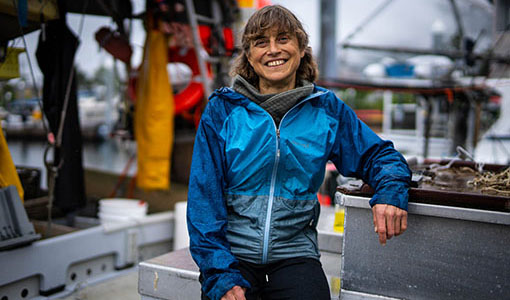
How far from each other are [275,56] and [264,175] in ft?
1.66

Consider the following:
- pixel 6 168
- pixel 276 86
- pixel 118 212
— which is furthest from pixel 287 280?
pixel 118 212

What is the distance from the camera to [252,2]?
4.32m

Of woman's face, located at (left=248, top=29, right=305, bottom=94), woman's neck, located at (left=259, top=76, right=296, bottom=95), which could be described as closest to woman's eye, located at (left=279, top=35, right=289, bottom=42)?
woman's face, located at (left=248, top=29, right=305, bottom=94)

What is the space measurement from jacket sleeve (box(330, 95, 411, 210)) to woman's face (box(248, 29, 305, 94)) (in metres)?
0.25

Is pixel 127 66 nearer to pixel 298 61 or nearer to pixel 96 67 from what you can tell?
pixel 96 67

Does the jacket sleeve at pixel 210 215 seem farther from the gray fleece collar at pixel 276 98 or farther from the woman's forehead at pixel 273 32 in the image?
the woman's forehead at pixel 273 32

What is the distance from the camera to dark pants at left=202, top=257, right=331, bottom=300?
5.25 ft

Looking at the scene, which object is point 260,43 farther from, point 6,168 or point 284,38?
point 6,168

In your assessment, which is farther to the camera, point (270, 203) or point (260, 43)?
point (260, 43)

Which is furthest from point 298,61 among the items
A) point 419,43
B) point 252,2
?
point 419,43

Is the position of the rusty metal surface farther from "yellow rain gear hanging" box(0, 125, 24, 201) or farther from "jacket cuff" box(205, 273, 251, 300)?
"yellow rain gear hanging" box(0, 125, 24, 201)

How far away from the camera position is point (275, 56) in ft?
5.92

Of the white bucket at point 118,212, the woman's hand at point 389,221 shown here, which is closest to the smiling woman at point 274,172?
the woman's hand at point 389,221

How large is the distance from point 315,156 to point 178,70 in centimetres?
390
